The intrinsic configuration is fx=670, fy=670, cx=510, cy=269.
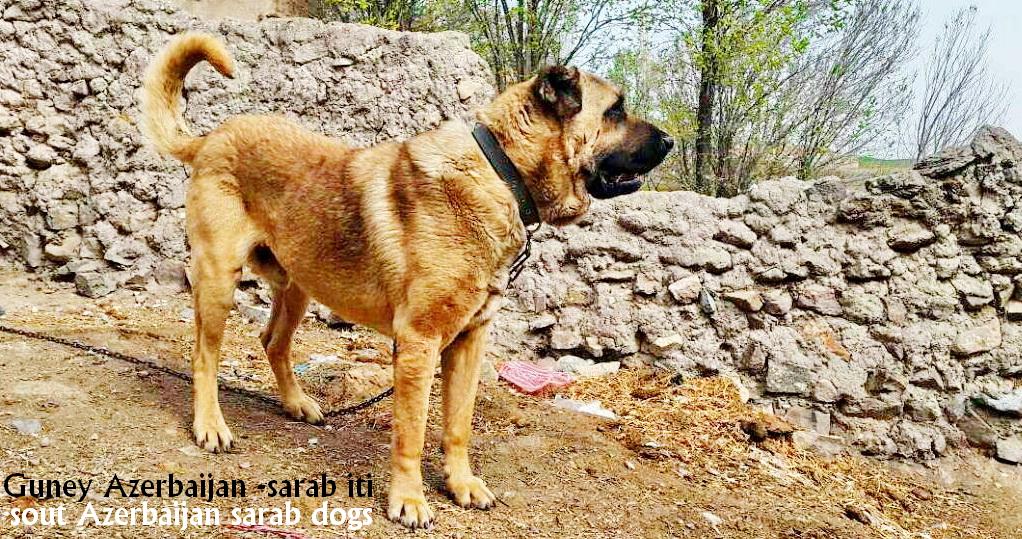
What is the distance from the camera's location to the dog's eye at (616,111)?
9.53 ft

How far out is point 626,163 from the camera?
113 inches

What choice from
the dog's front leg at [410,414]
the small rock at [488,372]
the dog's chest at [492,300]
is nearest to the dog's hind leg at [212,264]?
the dog's front leg at [410,414]

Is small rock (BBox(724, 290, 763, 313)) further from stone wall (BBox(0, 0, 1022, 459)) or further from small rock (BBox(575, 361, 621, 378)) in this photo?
small rock (BBox(575, 361, 621, 378))

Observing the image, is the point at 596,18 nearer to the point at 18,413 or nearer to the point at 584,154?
the point at 584,154

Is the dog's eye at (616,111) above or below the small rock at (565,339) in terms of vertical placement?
above

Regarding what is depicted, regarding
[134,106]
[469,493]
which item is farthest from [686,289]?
[134,106]

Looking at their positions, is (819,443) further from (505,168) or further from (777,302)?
(505,168)

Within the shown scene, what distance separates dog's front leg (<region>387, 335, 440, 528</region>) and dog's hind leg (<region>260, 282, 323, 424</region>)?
1.09m

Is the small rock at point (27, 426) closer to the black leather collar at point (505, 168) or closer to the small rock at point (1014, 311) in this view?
the black leather collar at point (505, 168)

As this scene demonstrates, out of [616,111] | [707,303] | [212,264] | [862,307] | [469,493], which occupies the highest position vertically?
[616,111]

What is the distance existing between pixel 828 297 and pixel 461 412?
324 cm

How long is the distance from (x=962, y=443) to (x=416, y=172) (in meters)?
4.24

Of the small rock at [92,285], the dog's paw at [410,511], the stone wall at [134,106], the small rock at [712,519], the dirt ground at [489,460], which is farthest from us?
the stone wall at [134,106]

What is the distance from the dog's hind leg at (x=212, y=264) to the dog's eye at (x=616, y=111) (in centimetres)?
173
